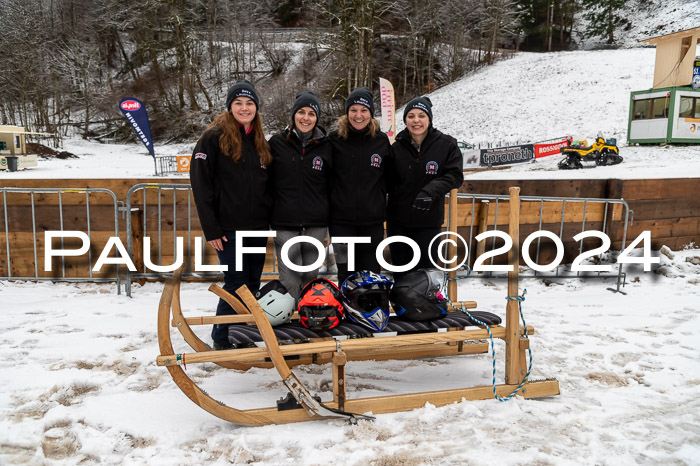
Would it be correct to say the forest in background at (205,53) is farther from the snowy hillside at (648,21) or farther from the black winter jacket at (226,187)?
the black winter jacket at (226,187)

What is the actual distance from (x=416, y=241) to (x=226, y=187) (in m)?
1.63

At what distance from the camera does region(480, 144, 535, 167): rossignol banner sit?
21703 mm

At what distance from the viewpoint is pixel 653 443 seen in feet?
9.41

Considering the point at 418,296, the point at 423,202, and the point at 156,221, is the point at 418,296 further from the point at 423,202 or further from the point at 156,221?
the point at 156,221

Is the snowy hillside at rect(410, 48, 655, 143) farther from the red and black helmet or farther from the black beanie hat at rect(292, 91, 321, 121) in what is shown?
the red and black helmet

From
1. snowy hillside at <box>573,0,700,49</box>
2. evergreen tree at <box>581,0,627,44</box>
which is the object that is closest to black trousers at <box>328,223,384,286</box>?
snowy hillside at <box>573,0,700,49</box>

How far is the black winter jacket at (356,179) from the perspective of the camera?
3764 millimetres

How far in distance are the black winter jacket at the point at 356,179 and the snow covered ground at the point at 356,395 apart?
4.24 feet

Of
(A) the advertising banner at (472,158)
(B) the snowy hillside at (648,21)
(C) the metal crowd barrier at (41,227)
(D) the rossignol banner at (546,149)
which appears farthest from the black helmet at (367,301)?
(B) the snowy hillside at (648,21)

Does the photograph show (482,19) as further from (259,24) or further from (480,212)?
(480,212)

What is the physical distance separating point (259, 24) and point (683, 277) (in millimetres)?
46393

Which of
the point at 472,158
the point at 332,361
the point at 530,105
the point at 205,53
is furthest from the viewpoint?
the point at 205,53

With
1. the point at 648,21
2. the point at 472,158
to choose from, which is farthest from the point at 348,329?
the point at 648,21

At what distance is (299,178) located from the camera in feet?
12.2
